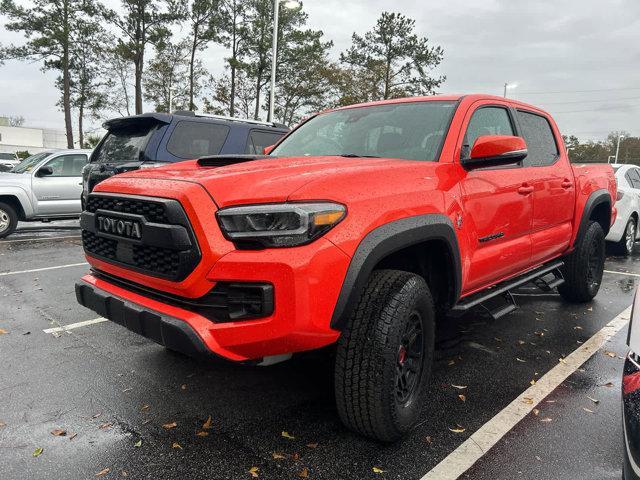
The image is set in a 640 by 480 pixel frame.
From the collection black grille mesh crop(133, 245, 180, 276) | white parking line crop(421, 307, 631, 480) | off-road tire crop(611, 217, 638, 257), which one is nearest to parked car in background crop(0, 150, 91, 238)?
black grille mesh crop(133, 245, 180, 276)

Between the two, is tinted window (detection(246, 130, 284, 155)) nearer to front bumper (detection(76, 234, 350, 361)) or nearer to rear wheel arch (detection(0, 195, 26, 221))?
rear wheel arch (detection(0, 195, 26, 221))

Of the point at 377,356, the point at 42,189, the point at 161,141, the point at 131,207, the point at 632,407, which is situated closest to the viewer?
the point at 632,407

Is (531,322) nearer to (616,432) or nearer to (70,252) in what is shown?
(616,432)

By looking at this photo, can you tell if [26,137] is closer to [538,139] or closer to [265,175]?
[538,139]

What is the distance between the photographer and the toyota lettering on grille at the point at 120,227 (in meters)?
2.37

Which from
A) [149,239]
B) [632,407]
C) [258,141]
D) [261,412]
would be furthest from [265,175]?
[258,141]

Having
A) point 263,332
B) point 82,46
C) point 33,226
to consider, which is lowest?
point 33,226

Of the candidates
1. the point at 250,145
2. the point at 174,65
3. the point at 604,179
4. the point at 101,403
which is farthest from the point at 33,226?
the point at 174,65

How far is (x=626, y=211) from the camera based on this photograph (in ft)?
26.0

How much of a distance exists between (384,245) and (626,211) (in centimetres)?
743

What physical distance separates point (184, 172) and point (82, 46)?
29098mm

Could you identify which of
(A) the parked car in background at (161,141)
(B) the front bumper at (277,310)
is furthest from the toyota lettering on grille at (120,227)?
(A) the parked car in background at (161,141)

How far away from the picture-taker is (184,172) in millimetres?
2520

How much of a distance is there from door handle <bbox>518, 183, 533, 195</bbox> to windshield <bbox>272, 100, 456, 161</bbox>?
820mm
